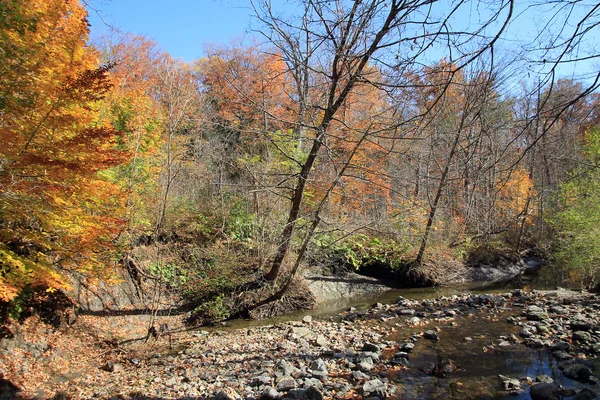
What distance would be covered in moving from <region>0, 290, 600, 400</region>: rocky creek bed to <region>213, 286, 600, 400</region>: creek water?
2cm

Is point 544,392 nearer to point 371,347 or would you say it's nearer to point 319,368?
point 371,347

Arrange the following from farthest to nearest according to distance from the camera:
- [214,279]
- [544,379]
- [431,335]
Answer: [214,279], [431,335], [544,379]

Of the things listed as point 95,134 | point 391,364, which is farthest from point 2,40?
point 391,364

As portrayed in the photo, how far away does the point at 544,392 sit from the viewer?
4.76m

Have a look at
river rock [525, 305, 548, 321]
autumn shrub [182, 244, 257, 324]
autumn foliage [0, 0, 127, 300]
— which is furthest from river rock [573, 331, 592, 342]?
autumn foliage [0, 0, 127, 300]

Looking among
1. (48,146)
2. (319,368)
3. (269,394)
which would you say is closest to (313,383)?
(319,368)

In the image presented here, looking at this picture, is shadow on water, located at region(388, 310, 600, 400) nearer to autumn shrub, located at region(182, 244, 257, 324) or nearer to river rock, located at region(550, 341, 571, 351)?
river rock, located at region(550, 341, 571, 351)

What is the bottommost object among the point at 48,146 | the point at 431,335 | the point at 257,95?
the point at 431,335

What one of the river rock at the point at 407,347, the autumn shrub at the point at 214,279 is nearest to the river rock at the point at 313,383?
the river rock at the point at 407,347

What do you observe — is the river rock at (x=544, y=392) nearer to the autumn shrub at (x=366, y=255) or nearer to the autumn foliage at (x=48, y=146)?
the autumn foliage at (x=48, y=146)

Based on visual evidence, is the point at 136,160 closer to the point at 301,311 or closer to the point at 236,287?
the point at 236,287

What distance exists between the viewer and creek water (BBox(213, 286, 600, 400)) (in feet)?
16.5

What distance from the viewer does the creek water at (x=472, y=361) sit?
16.5 feet

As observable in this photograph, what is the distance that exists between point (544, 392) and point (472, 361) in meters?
1.33
